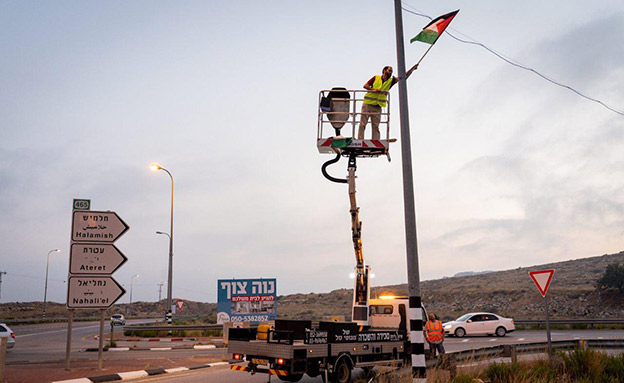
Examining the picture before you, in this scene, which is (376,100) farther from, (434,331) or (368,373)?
(434,331)

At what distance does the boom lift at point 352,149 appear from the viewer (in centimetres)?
1308

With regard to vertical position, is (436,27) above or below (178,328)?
above

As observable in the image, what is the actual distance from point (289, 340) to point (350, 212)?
4100 mm

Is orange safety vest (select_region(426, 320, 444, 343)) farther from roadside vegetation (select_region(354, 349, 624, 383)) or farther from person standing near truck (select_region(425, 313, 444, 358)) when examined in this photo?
roadside vegetation (select_region(354, 349, 624, 383))

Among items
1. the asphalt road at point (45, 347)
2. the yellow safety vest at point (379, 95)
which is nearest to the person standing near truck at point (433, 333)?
the yellow safety vest at point (379, 95)

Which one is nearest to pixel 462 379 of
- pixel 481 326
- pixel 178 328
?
pixel 481 326

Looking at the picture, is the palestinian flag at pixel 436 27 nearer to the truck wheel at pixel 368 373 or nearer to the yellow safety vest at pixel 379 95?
the yellow safety vest at pixel 379 95

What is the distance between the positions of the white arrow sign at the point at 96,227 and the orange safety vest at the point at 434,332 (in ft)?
31.4

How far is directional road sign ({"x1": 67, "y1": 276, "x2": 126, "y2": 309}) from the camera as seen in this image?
13.9 m

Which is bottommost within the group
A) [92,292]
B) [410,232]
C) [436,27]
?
[92,292]

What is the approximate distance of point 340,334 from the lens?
1169cm

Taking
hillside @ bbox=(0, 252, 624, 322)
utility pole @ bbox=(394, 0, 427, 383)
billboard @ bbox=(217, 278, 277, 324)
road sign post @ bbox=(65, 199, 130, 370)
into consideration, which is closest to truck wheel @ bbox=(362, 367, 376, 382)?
utility pole @ bbox=(394, 0, 427, 383)

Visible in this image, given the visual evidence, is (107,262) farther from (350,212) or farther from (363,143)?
(363,143)

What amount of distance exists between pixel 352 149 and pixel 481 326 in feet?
66.5
